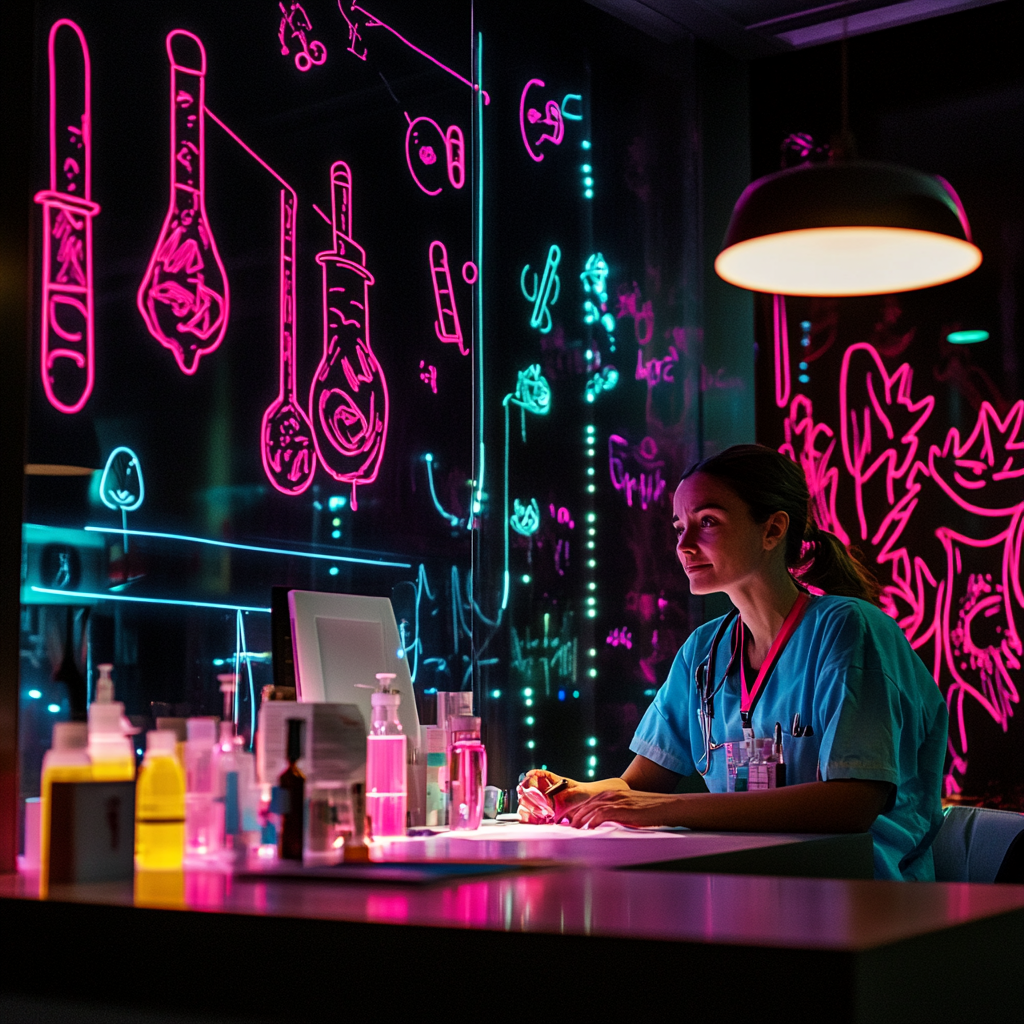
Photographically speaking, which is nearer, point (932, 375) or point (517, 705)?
point (517, 705)

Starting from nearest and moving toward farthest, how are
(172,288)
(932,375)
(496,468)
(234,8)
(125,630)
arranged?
1. (125,630)
2. (172,288)
3. (234,8)
4. (496,468)
5. (932,375)

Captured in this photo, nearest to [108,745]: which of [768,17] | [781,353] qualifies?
[781,353]

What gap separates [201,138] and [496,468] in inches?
47.6

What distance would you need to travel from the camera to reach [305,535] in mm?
2875

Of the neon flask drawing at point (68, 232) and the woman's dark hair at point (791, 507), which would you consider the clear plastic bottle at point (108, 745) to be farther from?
the woman's dark hair at point (791, 507)

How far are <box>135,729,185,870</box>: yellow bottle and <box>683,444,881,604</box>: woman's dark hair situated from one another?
154cm

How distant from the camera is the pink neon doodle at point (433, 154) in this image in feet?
11.0

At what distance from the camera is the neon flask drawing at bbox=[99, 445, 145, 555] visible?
241cm

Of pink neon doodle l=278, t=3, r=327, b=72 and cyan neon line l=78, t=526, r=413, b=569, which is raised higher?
pink neon doodle l=278, t=3, r=327, b=72

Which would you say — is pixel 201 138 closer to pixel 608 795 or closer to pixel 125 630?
pixel 125 630

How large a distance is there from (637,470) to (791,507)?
3.80ft

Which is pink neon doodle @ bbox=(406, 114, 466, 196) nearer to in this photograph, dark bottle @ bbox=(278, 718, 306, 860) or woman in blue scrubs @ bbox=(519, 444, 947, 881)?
woman in blue scrubs @ bbox=(519, 444, 947, 881)

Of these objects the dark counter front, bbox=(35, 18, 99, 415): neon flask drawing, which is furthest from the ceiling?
the dark counter front

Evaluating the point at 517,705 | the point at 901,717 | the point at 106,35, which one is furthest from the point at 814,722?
the point at 106,35
